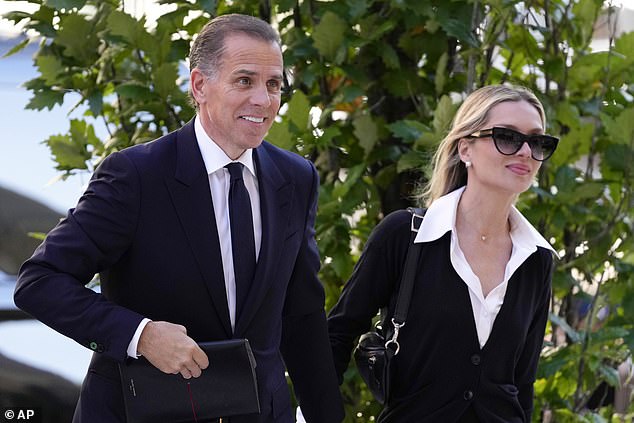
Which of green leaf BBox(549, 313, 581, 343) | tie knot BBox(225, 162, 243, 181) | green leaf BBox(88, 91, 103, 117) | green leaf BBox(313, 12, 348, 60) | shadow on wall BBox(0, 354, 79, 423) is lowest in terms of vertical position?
shadow on wall BBox(0, 354, 79, 423)

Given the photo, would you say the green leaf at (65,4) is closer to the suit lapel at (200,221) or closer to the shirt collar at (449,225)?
the suit lapel at (200,221)

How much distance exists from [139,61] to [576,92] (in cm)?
152

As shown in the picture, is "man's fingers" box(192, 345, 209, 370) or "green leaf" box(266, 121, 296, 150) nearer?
"man's fingers" box(192, 345, 209, 370)

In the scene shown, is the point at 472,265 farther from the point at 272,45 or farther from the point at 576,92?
the point at 576,92

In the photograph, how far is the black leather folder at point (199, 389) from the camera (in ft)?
7.02

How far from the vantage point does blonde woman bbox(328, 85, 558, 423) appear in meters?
2.62

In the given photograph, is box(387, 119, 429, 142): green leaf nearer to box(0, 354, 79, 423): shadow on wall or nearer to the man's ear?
the man's ear

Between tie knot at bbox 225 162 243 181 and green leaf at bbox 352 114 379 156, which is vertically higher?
green leaf at bbox 352 114 379 156

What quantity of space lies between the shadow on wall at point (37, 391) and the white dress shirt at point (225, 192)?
7.11 feet

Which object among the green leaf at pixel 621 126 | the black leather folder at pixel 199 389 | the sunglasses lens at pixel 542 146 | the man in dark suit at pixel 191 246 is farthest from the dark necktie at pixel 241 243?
the green leaf at pixel 621 126

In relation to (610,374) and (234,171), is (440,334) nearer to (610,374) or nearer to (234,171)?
(234,171)

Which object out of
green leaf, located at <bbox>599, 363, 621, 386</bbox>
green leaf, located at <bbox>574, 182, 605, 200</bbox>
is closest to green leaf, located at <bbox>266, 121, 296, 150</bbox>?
green leaf, located at <bbox>574, 182, 605, 200</bbox>

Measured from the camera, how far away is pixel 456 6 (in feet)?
11.2

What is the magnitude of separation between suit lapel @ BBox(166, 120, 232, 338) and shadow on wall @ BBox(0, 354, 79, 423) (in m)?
2.18
